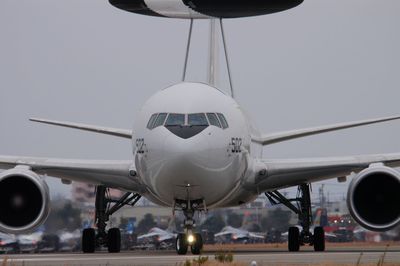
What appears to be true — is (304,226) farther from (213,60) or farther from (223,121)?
(223,121)

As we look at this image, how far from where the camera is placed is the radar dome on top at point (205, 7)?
36500 millimetres

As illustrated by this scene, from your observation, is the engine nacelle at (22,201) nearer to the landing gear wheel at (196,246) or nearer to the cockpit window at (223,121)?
the landing gear wheel at (196,246)

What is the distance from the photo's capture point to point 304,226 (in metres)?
32.1

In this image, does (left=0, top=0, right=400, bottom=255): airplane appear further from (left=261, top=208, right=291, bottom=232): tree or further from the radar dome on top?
(left=261, top=208, right=291, bottom=232): tree

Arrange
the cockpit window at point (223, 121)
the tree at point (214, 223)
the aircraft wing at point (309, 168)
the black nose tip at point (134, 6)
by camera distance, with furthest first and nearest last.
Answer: the tree at point (214, 223)
the black nose tip at point (134, 6)
the aircraft wing at point (309, 168)
the cockpit window at point (223, 121)

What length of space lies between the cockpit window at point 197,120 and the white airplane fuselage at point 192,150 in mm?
94

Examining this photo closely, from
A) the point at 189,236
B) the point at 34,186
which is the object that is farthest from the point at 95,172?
the point at 189,236

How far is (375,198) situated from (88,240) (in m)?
8.61

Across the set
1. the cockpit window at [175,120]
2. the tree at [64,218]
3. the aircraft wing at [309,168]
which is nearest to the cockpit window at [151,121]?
the cockpit window at [175,120]

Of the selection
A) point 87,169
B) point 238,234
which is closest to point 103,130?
point 87,169

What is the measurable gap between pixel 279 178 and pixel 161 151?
5562 mm

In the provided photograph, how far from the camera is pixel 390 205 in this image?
2647cm

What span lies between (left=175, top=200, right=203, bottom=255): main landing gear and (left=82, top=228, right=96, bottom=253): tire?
5775 mm

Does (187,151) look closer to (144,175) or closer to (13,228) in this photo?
(144,175)
